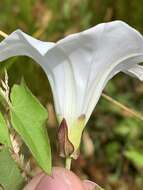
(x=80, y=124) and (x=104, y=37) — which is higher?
(x=104, y=37)

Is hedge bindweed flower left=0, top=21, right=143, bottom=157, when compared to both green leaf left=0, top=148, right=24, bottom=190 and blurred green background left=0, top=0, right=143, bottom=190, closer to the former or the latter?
green leaf left=0, top=148, right=24, bottom=190

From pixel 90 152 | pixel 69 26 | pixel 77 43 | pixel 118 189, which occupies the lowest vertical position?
pixel 118 189

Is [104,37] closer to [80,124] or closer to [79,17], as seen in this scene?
[80,124]

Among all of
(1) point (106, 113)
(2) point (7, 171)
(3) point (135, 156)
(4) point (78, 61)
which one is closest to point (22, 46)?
(4) point (78, 61)

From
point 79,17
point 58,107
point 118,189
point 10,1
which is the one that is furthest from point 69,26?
point 58,107

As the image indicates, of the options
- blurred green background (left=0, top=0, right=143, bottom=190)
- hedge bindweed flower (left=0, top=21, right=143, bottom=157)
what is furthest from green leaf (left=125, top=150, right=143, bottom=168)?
hedge bindweed flower (left=0, top=21, right=143, bottom=157)

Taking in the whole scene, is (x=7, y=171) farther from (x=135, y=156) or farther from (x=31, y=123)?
(x=135, y=156)
